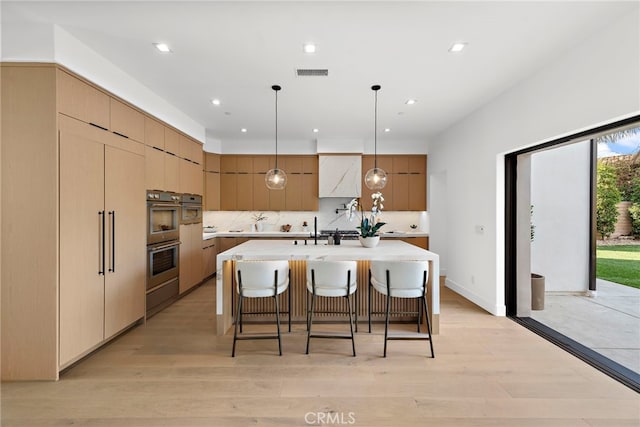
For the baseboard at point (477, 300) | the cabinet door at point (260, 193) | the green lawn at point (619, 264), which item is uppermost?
the cabinet door at point (260, 193)

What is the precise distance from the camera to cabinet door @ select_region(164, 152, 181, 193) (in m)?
3.97

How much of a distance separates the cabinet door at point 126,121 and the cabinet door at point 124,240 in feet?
0.73

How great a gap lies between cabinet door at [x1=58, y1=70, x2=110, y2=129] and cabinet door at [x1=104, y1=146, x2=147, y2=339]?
0.31 m

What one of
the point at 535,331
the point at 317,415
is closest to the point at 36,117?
the point at 317,415

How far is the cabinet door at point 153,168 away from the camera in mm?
3539

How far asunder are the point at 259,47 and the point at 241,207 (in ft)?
13.3

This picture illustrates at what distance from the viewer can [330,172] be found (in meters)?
6.09

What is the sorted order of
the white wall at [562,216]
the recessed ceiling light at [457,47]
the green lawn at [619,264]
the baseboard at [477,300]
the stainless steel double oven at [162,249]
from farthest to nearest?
the green lawn at [619,264] → the white wall at [562,216] → the baseboard at [477,300] → the stainless steel double oven at [162,249] → the recessed ceiling light at [457,47]

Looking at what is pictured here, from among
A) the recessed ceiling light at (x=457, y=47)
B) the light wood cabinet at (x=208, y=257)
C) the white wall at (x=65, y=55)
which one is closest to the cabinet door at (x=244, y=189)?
the light wood cabinet at (x=208, y=257)

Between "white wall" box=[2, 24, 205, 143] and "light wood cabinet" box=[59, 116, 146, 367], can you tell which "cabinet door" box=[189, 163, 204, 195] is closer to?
"light wood cabinet" box=[59, 116, 146, 367]

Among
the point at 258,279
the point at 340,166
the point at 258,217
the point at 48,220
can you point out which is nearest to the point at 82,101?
the point at 48,220

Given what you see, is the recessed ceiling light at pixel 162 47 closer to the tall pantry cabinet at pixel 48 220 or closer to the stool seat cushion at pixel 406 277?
the tall pantry cabinet at pixel 48 220

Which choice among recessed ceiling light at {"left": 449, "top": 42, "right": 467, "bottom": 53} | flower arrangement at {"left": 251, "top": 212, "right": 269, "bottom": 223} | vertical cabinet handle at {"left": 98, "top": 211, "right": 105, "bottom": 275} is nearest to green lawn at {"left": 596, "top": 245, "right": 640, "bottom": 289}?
recessed ceiling light at {"left": 449, "top": 42, "right": 467, "bottom": 53}

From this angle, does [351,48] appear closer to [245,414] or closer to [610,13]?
[610,13]
